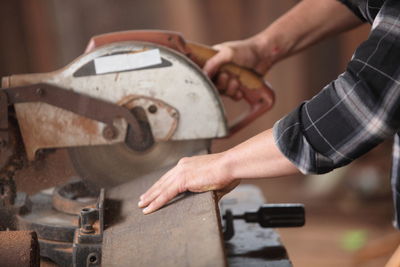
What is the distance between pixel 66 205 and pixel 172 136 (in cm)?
34

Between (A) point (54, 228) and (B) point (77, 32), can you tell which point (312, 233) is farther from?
(A) point (54, 228)

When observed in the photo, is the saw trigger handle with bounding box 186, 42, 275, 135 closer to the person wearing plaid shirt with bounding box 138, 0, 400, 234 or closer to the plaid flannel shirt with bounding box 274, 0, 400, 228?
the person wearing plaid shirt with bounding box 138, 0, 400, 234

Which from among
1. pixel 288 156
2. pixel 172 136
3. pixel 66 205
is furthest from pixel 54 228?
pixel 288 156

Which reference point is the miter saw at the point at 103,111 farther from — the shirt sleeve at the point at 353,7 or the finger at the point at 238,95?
the shirt sleeve at the point at 353,7

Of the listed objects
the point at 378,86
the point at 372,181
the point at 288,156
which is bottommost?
the point at 372,181

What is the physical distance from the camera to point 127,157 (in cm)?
142

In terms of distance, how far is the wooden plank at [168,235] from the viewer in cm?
92

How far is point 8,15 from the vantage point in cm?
354

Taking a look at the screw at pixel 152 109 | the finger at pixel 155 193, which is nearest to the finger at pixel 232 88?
the screw at pixel 152 109

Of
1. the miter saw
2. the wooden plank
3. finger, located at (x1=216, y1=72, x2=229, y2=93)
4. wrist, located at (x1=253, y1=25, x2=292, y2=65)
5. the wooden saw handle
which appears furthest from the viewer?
wrist, located at (x1=253, y1=25, x2=292, y2=65)

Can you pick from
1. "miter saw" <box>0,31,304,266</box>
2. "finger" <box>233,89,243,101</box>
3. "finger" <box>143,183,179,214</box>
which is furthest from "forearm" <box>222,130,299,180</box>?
"finger" <box>233,89,243,101</box>

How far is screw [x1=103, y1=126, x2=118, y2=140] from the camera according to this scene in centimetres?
136

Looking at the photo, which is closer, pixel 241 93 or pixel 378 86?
pixel 378 86

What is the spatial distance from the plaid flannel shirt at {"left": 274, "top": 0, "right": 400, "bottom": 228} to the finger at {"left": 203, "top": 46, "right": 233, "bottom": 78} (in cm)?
54
